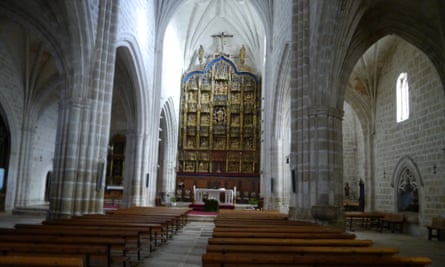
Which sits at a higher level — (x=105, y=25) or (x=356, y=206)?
(x=105, y=25)

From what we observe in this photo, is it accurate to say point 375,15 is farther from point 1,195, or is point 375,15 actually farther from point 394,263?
point 1,195

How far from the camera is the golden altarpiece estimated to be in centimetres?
3094

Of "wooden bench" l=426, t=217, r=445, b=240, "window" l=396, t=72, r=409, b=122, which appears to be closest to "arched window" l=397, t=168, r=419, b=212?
"wooden bench" l=426, t=217, r=445, b=240

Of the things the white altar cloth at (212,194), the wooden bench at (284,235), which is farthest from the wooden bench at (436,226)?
the white altar cloth at (212,194)

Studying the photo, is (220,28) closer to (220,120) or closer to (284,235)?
(220,120)

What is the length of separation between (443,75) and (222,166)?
67.7ft

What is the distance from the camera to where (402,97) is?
17.5 m

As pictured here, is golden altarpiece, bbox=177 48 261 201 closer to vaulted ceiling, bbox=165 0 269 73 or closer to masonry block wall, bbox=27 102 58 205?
vaulted ceiling, bbox=165 0 269 73

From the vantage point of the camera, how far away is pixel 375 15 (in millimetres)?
13773

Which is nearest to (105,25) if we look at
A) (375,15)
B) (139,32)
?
(139,32)

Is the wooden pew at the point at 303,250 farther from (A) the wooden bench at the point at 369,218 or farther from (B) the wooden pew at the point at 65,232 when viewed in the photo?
(A) the wooden bench at the point at 369,218

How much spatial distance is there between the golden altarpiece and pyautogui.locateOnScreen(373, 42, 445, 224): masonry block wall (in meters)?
13.2

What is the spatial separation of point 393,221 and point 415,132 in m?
3.87

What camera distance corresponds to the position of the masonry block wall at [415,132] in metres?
14.4
